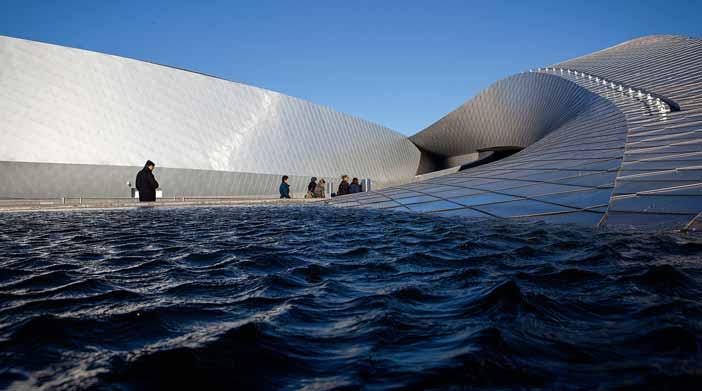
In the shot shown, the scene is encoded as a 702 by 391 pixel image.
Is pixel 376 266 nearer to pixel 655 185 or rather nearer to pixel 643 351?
pixel 643 351

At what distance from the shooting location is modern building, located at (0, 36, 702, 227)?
275 inches

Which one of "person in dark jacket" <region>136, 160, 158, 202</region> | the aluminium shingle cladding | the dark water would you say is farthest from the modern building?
"person in dark jacket" <region>136, 160, 158, 202</region>

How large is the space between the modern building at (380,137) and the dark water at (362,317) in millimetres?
2694

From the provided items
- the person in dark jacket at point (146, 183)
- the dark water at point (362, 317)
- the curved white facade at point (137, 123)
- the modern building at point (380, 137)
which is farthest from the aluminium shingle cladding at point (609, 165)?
the curved white facade at point (137, 123)

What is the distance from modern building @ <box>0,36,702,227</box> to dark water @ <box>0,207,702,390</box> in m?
2.69

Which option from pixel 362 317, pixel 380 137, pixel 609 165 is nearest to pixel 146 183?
pixel 609 165

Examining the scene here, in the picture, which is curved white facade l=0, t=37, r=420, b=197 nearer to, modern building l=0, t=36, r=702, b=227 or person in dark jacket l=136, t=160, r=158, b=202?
modern building l=0, t=36, r=702, b=227

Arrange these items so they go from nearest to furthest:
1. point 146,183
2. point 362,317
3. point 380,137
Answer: point 362,317 < point 146,183 < point 380,137

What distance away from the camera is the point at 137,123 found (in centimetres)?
2211

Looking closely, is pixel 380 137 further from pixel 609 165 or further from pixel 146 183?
pixel 609 165

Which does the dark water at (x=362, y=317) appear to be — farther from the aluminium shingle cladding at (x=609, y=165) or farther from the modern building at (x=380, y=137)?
the modern building at (x=380, y=137)

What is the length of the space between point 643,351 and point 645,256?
195cm

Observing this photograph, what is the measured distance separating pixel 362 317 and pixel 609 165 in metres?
6.58

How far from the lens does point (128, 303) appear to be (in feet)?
7.98
